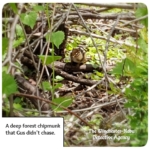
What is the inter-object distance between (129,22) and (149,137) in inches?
12.8

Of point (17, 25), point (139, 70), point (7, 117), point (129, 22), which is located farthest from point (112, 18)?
point (7, 117)

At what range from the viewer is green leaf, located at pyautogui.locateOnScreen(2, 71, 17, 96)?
145 cm

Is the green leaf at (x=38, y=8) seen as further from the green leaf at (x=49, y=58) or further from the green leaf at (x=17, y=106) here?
the green leaf at (x=17, y=106)

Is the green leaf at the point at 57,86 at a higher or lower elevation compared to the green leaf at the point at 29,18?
lower

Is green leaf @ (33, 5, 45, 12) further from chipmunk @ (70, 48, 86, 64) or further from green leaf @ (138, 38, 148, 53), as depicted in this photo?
green leaf @ (138, 38, 148, 53)

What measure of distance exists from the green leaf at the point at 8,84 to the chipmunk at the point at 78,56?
0.19 meters

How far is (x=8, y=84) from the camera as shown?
1.46 metres

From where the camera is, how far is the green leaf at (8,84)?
4.76 feet

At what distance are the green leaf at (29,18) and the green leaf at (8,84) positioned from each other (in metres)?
0.15

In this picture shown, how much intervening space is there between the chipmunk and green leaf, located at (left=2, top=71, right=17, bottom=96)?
0.19 meters

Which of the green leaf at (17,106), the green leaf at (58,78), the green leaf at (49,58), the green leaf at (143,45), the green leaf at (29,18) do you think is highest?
the green leaf at (29,18)

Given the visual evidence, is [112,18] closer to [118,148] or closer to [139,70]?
[139,70]

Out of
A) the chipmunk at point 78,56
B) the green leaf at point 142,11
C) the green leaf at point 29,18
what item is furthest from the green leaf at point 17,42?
the green leaf at point 142,11

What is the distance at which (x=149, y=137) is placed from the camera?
148 centimetres
